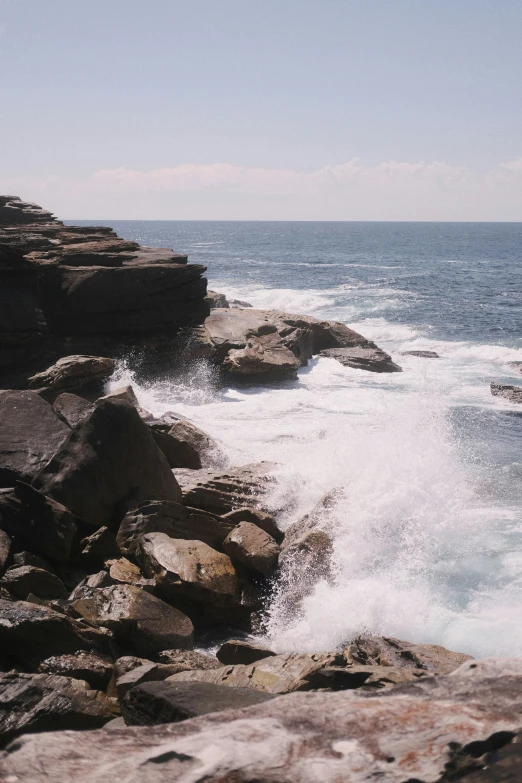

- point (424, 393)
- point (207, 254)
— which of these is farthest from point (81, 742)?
point (207, 254)

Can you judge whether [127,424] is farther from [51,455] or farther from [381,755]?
[381,755]

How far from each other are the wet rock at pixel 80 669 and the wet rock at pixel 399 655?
258cm

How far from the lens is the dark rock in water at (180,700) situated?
12.4ft

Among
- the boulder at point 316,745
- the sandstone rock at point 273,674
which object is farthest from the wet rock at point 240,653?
the boulder at point 316,745

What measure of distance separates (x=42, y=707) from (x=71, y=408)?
8.56m

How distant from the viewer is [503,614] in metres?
9.95

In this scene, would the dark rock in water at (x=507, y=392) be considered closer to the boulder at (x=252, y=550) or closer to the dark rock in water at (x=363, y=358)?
the dark rock in water at (x=363, y=358)

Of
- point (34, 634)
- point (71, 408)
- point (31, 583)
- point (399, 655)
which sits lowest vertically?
point (399, 655)

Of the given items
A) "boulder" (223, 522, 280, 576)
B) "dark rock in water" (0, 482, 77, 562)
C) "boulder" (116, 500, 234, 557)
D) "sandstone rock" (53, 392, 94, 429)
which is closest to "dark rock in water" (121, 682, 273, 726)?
"dark rock in water" (0, 482, 77, 562)

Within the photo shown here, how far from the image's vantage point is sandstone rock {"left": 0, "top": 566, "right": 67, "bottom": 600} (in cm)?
872

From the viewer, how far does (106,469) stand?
36.6 ft

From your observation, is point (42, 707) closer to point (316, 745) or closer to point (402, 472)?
point (316, 745)

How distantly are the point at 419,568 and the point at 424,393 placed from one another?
42.2 feet

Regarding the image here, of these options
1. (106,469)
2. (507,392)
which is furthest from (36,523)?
(507,392)
